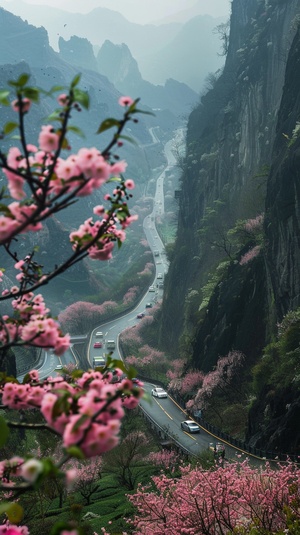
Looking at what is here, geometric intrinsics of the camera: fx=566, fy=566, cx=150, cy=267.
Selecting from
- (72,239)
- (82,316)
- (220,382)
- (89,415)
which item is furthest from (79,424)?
(82,316)

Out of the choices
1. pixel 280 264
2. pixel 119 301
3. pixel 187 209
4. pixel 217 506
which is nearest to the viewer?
pixel 217 506

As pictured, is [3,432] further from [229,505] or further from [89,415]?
[229,505]

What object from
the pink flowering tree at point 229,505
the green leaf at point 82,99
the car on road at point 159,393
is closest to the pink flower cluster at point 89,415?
the green leaf at point 82,99

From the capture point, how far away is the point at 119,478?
2983cm

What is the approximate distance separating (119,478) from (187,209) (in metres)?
54.3

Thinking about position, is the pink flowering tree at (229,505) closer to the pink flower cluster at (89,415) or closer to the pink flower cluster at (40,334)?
the pink flower cluster at (40,334)

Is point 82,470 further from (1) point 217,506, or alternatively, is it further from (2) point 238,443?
(1) point 217,506

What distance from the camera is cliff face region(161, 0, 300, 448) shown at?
37.0 meters

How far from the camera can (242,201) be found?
58375 mm

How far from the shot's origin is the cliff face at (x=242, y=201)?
3697 centimetres

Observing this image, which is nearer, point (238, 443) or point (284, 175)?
point (238, 443)

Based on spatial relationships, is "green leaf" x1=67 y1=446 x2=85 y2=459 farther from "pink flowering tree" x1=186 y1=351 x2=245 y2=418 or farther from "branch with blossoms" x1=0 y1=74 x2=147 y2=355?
"pink flowering tree" x1=186 y1=351 x2=245 y2=418

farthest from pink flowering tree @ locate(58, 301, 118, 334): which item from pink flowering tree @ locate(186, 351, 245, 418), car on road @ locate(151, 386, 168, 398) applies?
pink flowering tree @ locate(186, 351, 245, 418)

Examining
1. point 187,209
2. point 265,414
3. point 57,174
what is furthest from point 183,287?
point 57,174
